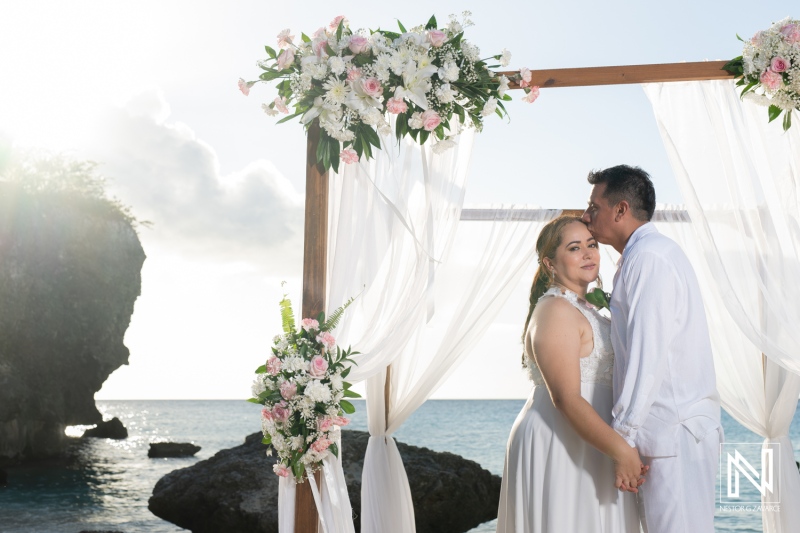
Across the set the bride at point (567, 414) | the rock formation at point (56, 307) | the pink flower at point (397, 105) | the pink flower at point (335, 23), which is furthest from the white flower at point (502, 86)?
the rock formation at point (56, 307)

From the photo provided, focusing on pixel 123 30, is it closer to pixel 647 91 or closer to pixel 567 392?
pixel 647 91

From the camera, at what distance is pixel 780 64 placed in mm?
3297

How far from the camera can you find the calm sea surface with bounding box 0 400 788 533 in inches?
613

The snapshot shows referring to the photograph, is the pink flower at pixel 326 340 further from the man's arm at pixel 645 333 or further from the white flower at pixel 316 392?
the man's arm at pixel 645 333

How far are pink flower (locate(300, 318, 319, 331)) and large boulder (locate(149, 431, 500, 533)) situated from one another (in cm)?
466

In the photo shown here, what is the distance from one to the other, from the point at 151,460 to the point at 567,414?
888 inches

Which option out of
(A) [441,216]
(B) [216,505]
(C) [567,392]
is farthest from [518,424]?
(B) [216,505]

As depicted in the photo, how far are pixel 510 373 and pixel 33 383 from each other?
1422 centimetres

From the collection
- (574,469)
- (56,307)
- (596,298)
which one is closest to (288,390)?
(574,469)

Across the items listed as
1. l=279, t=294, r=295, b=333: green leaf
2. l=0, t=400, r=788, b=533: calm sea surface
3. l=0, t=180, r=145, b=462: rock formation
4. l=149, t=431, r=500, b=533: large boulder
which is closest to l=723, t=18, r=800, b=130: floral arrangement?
l=279, t=294, r=295, b=333: green leaf

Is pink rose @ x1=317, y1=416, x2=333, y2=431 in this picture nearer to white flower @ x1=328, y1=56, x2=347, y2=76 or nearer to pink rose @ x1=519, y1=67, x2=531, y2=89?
white flower @ x1=328, y1=56, x2=347, y2=76

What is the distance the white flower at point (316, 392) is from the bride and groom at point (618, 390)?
821mm

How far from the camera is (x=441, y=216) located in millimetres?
3645

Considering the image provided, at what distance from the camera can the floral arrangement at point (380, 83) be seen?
318 cm
